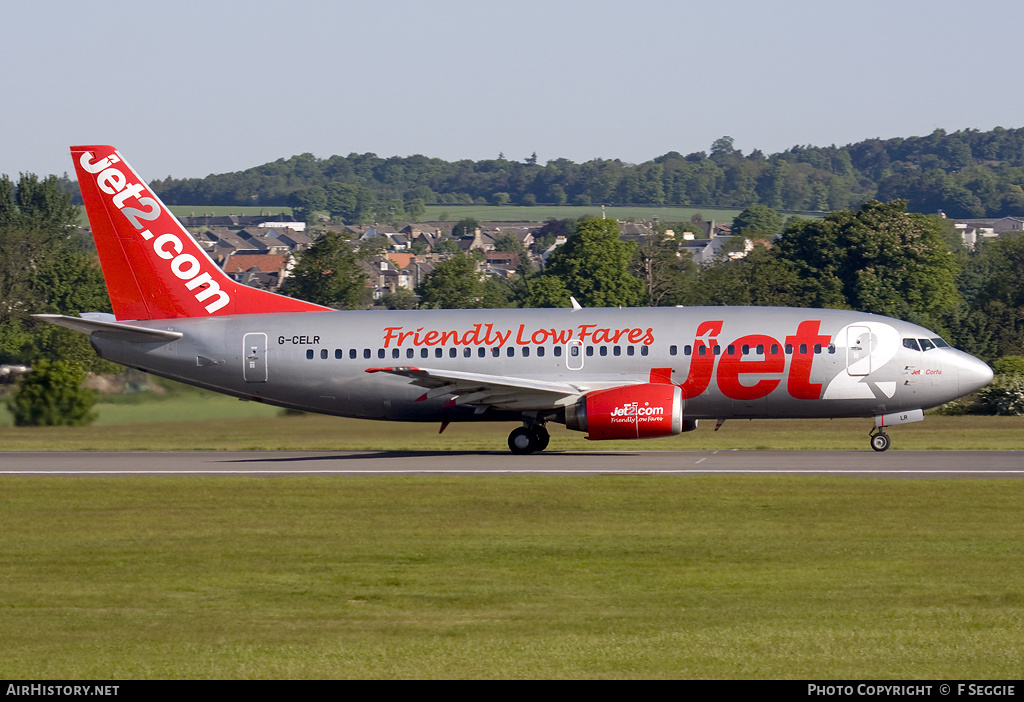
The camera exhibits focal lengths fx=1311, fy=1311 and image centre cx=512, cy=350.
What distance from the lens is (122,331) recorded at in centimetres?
3772

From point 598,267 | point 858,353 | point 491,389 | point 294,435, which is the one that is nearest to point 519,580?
point 491,389

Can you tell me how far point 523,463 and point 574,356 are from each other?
159 inches

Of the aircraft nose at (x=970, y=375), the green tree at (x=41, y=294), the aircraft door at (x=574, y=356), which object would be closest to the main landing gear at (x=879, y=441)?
the aircraft nose at (x=970, y=375)

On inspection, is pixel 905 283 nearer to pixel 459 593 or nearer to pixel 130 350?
pixel 130 350

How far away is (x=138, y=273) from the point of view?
39.1m

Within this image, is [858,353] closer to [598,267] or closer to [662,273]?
[662,273]

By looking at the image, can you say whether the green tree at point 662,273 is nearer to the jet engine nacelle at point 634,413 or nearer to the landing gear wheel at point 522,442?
the landing gear wheel at point 522,442

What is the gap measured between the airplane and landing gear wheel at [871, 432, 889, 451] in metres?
0.05

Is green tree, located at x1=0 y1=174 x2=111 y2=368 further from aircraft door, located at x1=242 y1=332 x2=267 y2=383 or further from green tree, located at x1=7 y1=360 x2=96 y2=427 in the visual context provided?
aircraft door, located at x1=242 y1=332 x2=267 y2=383

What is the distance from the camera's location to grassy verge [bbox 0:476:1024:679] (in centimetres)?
1345

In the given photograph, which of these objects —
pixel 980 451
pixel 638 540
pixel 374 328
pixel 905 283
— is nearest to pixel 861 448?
pixel 980 451

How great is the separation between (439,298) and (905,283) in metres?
40.7

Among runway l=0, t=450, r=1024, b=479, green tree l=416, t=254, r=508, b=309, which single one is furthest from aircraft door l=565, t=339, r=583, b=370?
green tree l=416, t=254, r=508, b=309

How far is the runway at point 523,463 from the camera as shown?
31203mm
